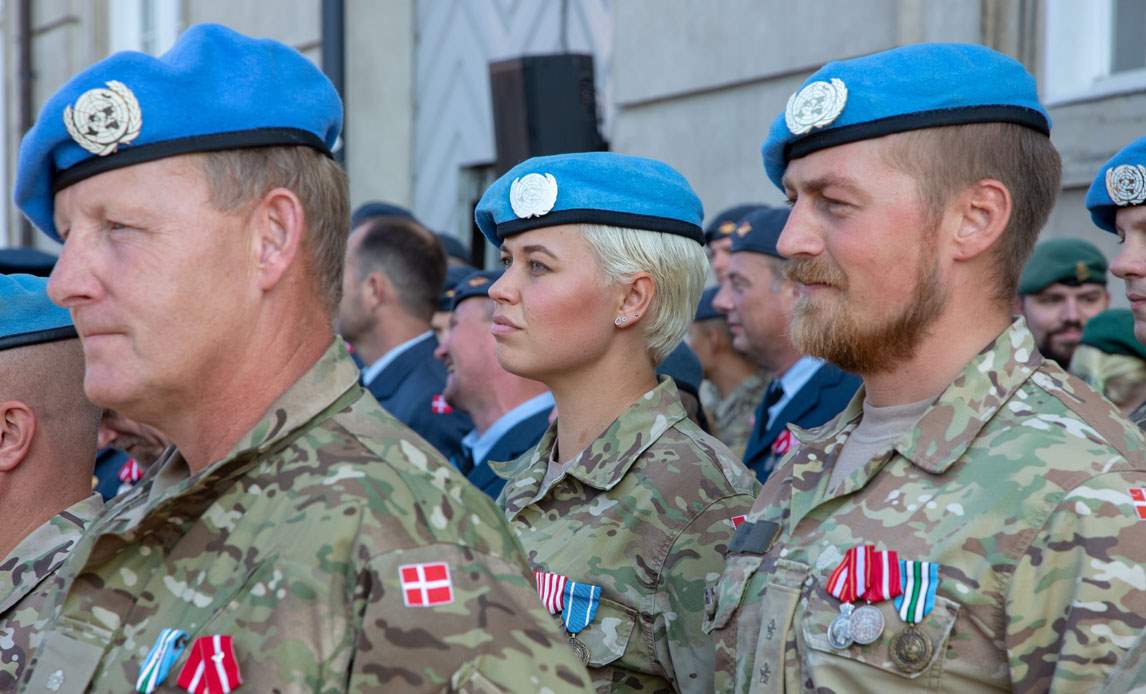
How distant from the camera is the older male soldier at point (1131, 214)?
3.51 meters

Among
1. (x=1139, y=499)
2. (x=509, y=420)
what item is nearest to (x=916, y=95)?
(x=1139, y=499)

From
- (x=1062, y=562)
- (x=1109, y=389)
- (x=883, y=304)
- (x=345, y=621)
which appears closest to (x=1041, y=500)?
(x=1062, y=562)

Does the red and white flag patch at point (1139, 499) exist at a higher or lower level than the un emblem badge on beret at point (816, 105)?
lower

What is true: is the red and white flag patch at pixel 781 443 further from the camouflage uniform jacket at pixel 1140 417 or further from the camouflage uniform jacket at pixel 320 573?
the camouflage uniform jacket at pixel 320 573

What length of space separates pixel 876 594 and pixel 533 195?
1435 millimetres

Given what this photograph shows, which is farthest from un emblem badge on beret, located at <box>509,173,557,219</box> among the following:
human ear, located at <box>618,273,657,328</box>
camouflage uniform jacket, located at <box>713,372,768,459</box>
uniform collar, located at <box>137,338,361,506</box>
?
camouflage uniform jacket, located at <box>713,372,768,459</box>

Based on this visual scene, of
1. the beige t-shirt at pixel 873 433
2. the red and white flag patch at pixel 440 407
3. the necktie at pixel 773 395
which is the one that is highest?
the beige t-shirt at pixel 873 433

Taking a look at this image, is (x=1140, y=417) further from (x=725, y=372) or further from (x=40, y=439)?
(x=725, y=372)

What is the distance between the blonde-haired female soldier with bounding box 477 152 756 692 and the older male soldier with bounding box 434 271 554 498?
1.25m

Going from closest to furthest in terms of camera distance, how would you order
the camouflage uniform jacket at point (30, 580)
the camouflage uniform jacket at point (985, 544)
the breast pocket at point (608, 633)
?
the camouflage uniform jacket at point (985, 544) < the camouflage uniform jacket at point (30, 580) < the breast pocket at point (608, 633)

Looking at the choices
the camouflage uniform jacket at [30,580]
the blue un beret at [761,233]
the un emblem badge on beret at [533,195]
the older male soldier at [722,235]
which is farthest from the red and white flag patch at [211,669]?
the older male soldier at [722,235]

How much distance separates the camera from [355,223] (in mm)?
7070

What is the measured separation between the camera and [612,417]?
333cm

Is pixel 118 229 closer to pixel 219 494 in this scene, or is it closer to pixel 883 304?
pixel 219 494
